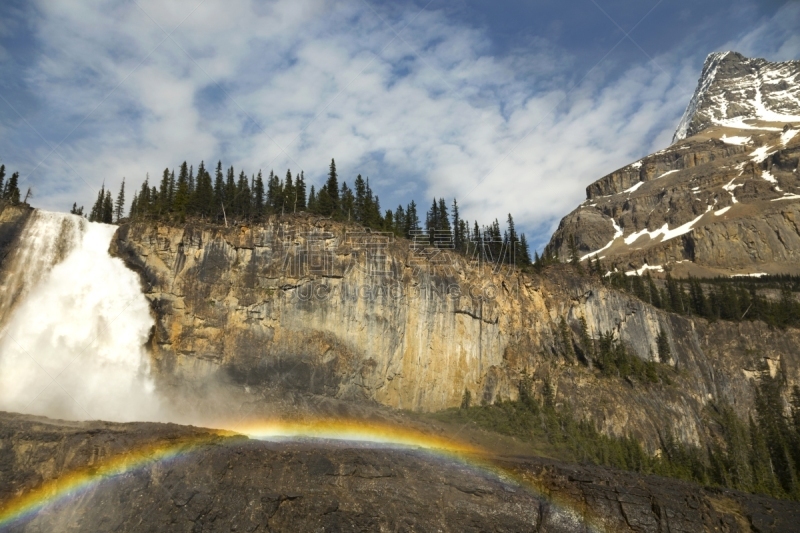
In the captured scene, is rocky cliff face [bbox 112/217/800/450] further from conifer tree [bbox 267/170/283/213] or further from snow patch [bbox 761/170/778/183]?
snow patch [bbox 761/170/778/183]

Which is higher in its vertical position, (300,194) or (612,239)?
(612,239)

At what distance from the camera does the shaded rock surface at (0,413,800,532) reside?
109 ft

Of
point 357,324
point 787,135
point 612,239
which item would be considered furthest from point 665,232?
point 357,324

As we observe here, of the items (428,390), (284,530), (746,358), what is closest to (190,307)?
(428,390)

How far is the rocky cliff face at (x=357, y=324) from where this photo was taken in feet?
183

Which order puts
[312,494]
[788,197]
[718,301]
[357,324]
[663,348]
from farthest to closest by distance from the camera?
[788,197]
[718,301]
[663,348]
[357,324]
[312,494]

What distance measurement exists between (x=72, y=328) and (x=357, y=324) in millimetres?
26759

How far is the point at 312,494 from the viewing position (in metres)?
34.2

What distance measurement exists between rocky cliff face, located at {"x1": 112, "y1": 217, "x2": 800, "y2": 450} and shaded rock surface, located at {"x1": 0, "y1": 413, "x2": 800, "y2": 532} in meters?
16.4

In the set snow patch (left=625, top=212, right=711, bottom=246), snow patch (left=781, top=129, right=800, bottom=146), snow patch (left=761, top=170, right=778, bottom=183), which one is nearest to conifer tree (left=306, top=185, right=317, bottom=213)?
snow patch (left=625, top=212, right=711, bottom=246)

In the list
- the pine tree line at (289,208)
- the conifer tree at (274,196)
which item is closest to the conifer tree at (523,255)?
the pine tree line at (289,208)

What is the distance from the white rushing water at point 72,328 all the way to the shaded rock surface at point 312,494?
28.5 feet

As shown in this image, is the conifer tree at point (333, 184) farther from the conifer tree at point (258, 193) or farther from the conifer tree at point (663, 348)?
the conifer tree at point (663, 348)

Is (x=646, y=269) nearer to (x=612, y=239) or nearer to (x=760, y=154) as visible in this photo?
(x=612, y=239)
